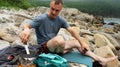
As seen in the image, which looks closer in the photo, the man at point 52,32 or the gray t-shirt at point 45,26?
the man at point 52,32

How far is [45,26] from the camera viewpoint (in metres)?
7.66

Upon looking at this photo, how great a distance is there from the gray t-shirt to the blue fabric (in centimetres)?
50

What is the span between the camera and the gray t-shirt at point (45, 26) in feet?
24.9

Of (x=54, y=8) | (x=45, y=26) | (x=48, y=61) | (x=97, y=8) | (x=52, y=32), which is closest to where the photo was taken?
(x=48, y=61)

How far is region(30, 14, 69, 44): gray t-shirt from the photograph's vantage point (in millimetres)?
7575

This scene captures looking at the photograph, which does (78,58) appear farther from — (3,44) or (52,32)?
(3,44)

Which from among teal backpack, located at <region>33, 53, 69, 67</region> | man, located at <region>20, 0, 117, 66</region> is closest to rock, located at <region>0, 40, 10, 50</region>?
man, located at <region>20, 0, 117, 66</region>

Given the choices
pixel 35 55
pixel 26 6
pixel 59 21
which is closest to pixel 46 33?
pixel 59 21

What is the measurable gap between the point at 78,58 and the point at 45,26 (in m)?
0.88

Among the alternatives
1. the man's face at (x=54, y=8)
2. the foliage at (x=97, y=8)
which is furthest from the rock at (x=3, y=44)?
the foliage at (x=97, y=8)

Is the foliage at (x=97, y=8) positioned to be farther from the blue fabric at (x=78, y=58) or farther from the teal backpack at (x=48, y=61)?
the teal backpack at (x=48, y=61)

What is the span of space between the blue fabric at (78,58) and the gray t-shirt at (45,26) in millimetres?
503

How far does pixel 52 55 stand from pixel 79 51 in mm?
1276

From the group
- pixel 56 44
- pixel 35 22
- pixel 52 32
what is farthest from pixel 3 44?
pixel 56 44
